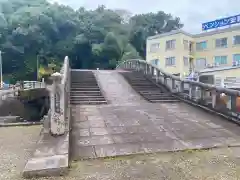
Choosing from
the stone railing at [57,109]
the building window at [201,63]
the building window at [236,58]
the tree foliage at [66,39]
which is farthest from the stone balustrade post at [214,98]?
the tree foliage at [66,39]

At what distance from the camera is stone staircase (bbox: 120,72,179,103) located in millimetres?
11265

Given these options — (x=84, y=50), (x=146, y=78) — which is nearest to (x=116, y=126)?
(x=146, y=78)

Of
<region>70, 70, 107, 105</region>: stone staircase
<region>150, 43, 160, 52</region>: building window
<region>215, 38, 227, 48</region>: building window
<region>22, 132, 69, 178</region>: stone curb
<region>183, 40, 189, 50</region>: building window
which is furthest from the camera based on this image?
<region>150, 43, 160, 52</region>: building window

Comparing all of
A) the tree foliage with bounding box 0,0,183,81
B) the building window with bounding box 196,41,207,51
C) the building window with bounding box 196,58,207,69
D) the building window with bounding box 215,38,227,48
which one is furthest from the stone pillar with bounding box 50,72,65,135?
the tree foliage with bounding box 0,0,183,81

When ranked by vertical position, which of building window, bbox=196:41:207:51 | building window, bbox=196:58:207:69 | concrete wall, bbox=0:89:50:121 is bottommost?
concrete wall, bbox=0:89:50:121

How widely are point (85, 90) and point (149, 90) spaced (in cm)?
337

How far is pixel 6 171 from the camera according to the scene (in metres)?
4.46

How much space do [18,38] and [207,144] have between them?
43.2 m

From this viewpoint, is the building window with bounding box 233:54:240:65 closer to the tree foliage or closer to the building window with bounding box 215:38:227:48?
the building window with bounding box 215:38:227:48

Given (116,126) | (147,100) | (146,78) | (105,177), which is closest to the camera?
(105,177)

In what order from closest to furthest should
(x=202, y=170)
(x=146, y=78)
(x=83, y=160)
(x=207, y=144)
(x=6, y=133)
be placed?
(x=202, y=170) → (x=83, y=160) → (x=207, y=144) → (x=6, y=133) → (x=146, y=78)

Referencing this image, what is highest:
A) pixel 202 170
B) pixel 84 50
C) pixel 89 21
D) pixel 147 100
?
pixel 89 21

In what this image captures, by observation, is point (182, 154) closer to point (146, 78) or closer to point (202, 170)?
point (202, 170)

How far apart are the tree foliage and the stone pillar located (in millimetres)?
33102
